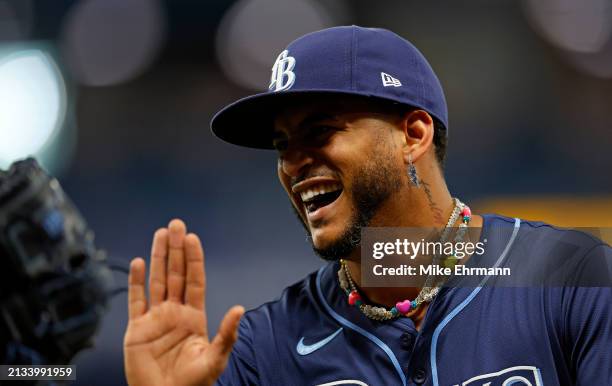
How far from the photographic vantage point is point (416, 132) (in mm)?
1462

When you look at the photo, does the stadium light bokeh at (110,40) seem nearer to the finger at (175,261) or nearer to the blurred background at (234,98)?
the blurred background at (234,98)

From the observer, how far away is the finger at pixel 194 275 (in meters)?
1.25

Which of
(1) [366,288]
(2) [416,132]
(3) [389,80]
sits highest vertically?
(3) [389,80]

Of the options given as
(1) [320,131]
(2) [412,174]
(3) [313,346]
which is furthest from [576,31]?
(3) [313,346]

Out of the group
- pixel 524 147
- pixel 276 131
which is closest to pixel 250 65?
pixel 524 147

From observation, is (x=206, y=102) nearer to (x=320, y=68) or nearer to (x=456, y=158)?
(x=456, y=158)

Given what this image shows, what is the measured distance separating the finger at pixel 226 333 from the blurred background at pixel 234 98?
1713 mm

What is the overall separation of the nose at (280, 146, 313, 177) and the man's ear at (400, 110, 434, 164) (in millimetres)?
207

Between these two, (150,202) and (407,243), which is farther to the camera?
(150,202)

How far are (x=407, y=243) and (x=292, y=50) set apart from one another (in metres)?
0.47

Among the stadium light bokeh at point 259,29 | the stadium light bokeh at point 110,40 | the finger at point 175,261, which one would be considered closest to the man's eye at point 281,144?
the finger at point 175,261

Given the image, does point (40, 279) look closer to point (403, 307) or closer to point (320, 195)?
point (320, 195)

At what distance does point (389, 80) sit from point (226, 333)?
2.00ft

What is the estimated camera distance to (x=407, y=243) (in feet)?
4.80
